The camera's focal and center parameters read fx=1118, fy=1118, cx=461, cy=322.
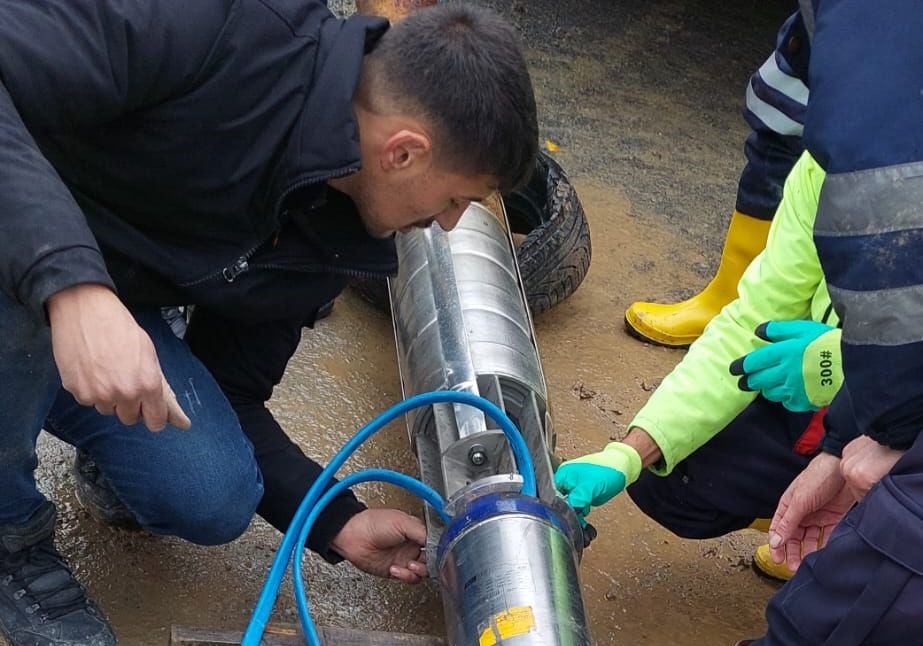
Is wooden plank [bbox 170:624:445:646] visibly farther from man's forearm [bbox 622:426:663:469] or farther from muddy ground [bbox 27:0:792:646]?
man's forearm [bbox 622:426:663:469]

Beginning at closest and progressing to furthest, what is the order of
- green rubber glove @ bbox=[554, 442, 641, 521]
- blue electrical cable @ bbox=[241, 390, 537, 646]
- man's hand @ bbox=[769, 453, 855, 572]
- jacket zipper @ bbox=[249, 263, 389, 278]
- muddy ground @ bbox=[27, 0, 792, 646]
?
blue electrical cable @ bbox=[241, 390, 537, 646], jacket zipper @ bbox=[249, 263, 389, 278], man's hand @ bbox=[769, 453, 855, 572], green rubber glove @ bbox=[554, 442, 641, 521], muddy ground @ bbox=[27, 0, 792, 646]

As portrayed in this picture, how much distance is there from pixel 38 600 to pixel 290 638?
509mm

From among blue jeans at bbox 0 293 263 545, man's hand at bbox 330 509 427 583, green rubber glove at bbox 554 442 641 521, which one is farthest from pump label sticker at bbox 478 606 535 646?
blue jeans at bbox 0 293 263 545

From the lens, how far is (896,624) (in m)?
1.72

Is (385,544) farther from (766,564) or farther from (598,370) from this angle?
(598,370)

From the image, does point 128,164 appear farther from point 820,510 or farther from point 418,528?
point 820,510

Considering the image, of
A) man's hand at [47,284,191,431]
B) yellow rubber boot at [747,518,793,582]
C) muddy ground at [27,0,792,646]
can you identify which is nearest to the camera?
man's hand at [47,284,191,431]

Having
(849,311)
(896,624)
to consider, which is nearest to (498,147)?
(849,311)

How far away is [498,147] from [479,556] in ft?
2.17

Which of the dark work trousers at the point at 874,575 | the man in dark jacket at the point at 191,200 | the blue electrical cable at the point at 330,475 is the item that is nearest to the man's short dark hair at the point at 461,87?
the man in dark jacket at the point at 191,200

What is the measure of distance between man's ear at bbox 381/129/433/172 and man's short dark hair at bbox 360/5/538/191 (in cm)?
2

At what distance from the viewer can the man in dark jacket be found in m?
1.52

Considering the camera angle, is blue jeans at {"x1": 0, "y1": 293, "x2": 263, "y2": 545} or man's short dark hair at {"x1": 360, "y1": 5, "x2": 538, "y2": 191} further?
blue jeans at {"x1": 0, "y1": 293, "x2": 263, "y2": 545}

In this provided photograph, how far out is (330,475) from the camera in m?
2.02
